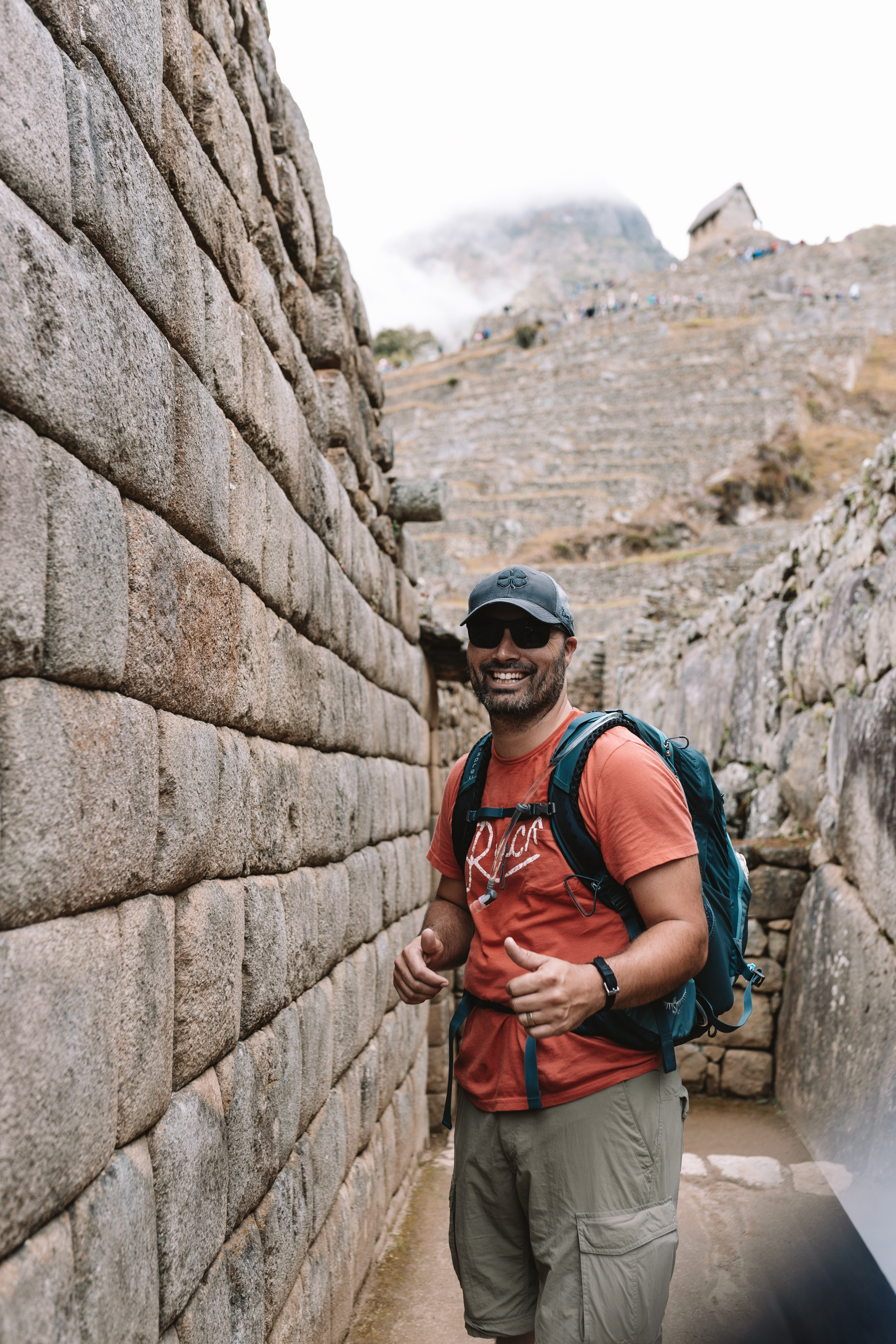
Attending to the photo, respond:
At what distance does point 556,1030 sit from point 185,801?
737mm

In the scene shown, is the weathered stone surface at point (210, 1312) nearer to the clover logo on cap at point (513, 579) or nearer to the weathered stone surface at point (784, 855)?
the clover logo on cap at point (513, 579)

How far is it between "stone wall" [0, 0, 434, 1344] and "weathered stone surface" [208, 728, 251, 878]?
1 cm

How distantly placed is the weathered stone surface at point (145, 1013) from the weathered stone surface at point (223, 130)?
144cm

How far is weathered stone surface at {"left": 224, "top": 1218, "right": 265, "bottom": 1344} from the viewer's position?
179 centimetres

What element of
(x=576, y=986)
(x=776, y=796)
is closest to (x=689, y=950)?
(x=576, y=986)

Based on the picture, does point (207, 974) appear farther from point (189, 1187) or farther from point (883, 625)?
point (883, 625)

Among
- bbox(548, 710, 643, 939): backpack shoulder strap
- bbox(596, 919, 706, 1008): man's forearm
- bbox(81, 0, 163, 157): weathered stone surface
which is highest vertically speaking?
bbox(81, 0, 163, 157): weathered stone surface

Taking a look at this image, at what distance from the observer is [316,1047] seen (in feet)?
8.59

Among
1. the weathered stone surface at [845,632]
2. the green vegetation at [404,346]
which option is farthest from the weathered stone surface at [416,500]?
the green vegetation at [404,346]

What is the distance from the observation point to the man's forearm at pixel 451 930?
233 cm

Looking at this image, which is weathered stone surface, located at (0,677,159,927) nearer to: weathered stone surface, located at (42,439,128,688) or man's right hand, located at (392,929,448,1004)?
weathered stone surface, located at (42,439,128,688)

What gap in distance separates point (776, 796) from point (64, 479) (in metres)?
6.64

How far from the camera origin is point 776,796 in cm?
709

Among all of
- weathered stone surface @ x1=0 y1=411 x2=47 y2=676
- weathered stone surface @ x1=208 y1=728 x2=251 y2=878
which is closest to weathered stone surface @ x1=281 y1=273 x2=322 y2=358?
weathered stone surface @ x1=208 y1=728 x2=251 y2=878
